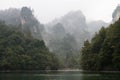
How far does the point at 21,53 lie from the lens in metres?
125

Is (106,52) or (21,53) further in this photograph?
(21,53)

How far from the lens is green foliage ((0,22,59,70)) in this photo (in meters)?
114

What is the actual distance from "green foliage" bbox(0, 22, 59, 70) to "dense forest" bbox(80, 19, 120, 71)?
1321 inches

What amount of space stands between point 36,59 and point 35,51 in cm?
675

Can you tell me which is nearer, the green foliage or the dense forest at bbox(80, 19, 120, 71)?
the dense forest at bbox(80, 19, 120, 71)

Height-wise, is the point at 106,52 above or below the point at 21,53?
below

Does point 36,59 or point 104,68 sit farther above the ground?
point 36,59

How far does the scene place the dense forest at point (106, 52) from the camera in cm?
7468

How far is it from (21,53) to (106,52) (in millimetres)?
54827

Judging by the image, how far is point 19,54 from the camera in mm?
122438

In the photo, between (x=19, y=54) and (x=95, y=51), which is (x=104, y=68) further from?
(x=19, y=54)

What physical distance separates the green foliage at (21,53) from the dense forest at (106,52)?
110ft

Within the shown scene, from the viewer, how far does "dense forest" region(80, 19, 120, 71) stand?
7468cm

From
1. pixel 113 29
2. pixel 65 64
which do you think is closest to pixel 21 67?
pixel 113 29
